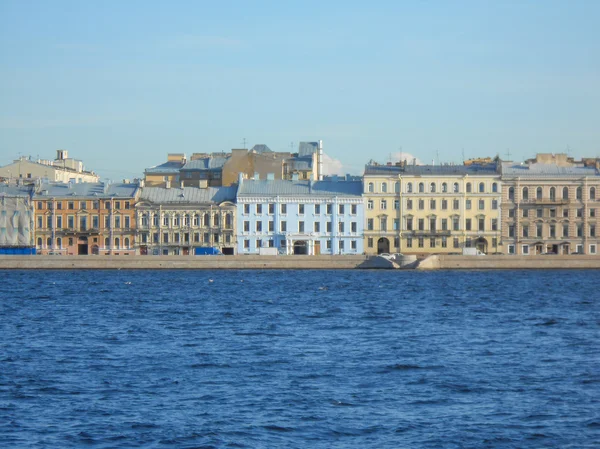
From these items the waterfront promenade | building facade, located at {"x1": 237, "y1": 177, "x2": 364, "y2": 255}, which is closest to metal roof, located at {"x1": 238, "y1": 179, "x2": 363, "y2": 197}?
building facade, located at {"x1": 237, "y1": 177, "x2": 364, "y2": 255}

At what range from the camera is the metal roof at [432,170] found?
7644cm

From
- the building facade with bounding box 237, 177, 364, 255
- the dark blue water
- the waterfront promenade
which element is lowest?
the dark blue water

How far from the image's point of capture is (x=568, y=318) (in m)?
35.2

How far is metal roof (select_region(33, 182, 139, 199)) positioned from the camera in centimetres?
7731

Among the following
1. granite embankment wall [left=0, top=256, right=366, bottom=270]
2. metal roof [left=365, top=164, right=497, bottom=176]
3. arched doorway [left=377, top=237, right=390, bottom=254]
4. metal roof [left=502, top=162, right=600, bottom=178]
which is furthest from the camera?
metal roof [left=365, top=164, right=497, bottom=176]

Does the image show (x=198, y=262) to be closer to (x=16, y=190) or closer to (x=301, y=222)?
(x=301, y=222)

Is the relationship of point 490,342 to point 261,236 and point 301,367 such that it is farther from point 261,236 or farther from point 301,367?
point 261,236

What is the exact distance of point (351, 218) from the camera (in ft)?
249

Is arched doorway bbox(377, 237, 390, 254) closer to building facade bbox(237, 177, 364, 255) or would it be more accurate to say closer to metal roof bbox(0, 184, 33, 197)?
building facade bbox(237, 177, 364, 255)

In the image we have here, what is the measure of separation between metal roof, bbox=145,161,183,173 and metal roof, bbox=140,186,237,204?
1068 cm

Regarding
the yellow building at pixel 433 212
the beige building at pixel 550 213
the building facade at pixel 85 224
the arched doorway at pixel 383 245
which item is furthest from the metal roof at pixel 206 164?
the beige building at pixel 550 213

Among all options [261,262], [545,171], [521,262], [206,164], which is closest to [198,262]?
[261,262]

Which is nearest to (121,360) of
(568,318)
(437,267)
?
(568,318)

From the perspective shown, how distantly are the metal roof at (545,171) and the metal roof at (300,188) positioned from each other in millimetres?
9699
